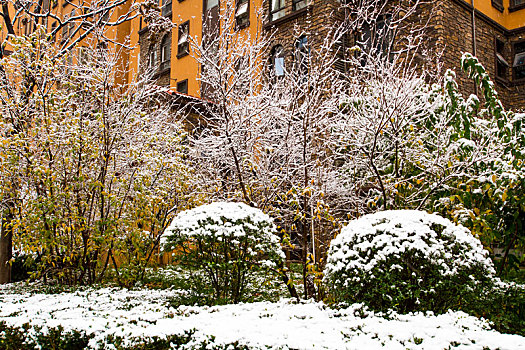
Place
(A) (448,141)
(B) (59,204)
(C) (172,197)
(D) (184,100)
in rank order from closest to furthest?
(B) (59,204), (A) (448,141), (C) (172,197), (D) (184,100)

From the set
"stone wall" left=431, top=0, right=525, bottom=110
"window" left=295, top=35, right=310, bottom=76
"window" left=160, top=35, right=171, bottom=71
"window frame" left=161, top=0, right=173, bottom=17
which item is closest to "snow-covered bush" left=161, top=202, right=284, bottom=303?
"window" left=295, top=35, right=310, bottom=76

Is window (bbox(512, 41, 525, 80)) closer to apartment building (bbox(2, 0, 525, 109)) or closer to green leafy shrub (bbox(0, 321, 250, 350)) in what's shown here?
apartment building (bbox(2, 0, 525, 109))

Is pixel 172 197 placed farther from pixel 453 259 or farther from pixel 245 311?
pixel 453 259

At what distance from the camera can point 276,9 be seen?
15.9 m

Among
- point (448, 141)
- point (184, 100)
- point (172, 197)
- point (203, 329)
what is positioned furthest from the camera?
point (184, 100)

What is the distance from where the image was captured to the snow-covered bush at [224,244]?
558 cm

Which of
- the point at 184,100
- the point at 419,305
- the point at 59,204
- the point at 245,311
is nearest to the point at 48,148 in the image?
the point at 59,204

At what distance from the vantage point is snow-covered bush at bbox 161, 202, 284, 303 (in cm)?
558

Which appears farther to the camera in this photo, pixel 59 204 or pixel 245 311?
pixel 59 204

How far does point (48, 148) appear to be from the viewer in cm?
728

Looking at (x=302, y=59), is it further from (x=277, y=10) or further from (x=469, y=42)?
(x=277, y=10)

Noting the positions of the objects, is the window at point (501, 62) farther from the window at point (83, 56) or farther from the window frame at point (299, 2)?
the window at point (83, 56)

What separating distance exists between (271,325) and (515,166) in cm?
442

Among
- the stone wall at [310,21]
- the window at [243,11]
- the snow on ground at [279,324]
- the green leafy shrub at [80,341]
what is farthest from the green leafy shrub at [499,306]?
the window at [243,11]
